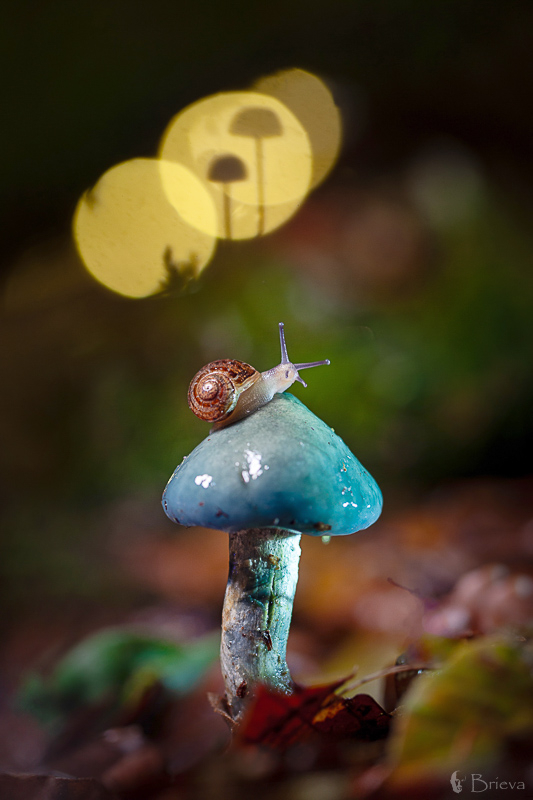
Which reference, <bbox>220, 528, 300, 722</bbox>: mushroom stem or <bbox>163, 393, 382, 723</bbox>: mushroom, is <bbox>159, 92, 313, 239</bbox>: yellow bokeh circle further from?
<bbox>220, 528, 300, 722</bbox>: mushroom stem

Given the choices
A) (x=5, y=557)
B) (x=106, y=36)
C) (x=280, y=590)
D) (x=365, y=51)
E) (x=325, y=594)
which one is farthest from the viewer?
(x=5, y=557)

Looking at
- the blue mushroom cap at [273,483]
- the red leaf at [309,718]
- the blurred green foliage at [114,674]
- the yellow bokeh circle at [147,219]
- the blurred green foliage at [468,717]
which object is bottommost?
the blurred green foliage at [114,674]

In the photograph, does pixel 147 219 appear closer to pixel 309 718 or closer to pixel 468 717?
pixel 309 718

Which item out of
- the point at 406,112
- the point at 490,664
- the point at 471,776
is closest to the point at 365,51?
the point at 406,112

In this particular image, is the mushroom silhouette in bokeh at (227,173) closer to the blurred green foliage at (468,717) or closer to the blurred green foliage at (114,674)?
the blurred green foliage at (114,674)

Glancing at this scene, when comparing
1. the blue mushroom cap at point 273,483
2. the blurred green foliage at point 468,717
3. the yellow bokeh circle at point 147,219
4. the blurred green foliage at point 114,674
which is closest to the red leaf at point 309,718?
the blurred green foliage at point 468,717

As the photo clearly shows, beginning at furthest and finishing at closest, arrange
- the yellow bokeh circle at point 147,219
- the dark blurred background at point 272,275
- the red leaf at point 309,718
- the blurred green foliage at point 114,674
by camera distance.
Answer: the yellow bokeh circle at point 147,219, the dark blurred background at point 272,275, the blurred green foliage at point 114,674, the red leaf at point 309,718

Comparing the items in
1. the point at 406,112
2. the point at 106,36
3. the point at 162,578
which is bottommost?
the point at 162,578

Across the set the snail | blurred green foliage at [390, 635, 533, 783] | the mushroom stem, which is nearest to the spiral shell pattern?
the snail

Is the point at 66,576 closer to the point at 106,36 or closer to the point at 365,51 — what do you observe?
the point at 106,36
